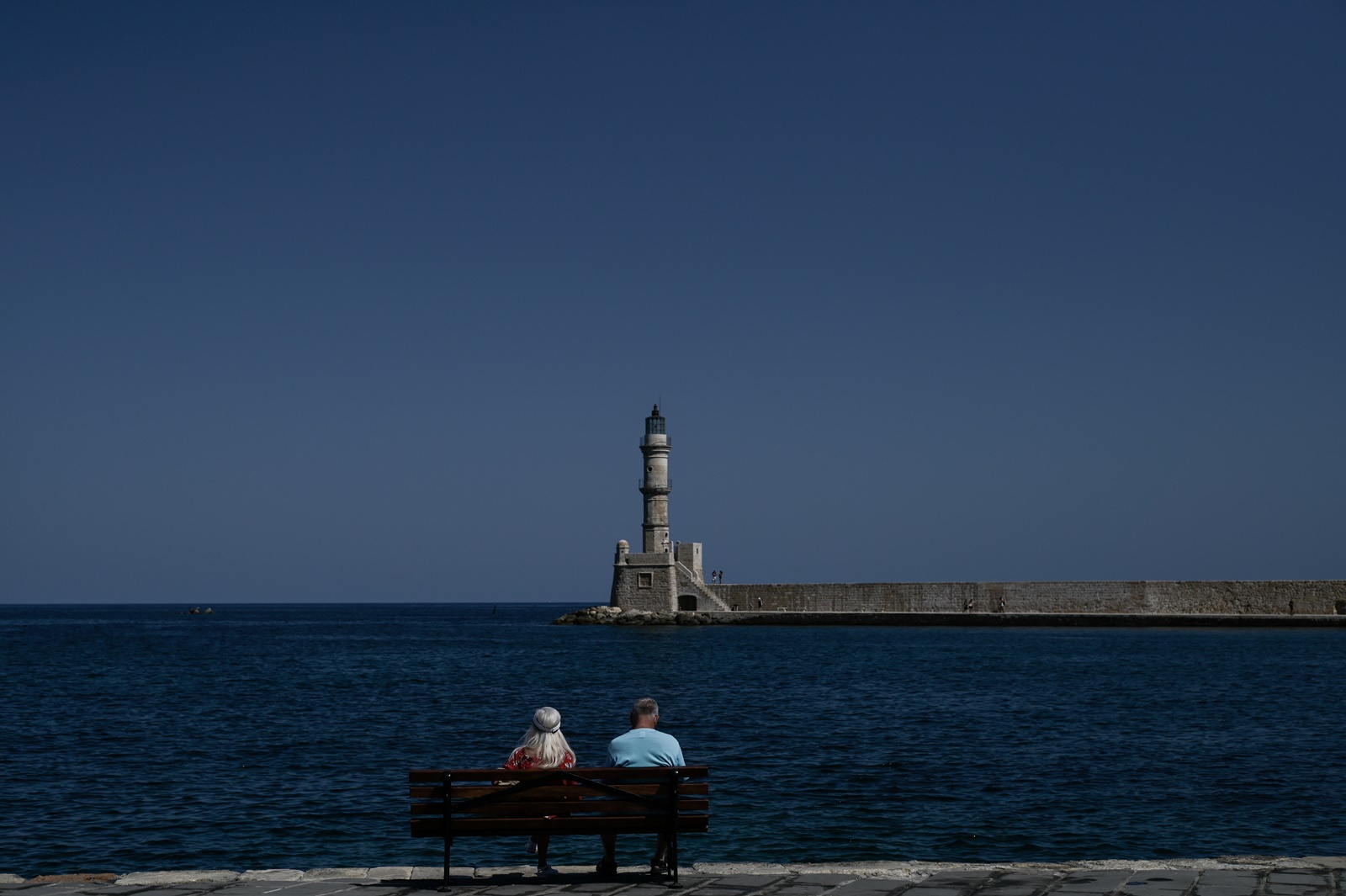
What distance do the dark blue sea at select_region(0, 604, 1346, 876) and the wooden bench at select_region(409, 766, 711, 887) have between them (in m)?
2.92

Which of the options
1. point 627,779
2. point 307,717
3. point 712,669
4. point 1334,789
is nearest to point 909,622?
point 712,669

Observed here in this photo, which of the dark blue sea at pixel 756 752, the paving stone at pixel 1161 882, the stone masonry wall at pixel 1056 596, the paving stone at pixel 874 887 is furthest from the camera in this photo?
the stone masonry wall at pixel 1056 596

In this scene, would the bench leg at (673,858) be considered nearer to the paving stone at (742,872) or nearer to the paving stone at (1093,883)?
the paving stone at (742,872)

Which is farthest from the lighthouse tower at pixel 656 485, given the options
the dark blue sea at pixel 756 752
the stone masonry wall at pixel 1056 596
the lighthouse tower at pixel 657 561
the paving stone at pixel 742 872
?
the paving stone at pixel 742 872

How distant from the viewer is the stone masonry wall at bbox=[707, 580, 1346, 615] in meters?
54.7

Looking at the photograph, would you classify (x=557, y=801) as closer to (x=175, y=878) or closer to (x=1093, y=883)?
(x=175, y=878)

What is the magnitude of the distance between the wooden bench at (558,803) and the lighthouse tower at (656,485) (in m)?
52.7

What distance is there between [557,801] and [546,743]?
548 mm

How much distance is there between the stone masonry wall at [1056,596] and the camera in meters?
54.7

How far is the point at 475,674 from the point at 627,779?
26.4 meters

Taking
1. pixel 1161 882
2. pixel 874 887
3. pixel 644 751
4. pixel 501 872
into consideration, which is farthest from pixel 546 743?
pixel 1161 882

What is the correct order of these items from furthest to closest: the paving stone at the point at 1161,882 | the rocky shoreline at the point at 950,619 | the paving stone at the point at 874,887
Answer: the rocky shoreline at the point at 950,619, the paving stone at the point at 874,887, the paving stone at the point at 1161,882

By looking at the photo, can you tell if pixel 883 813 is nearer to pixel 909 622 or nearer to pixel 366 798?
pixel 366 798

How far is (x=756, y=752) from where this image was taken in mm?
17000
